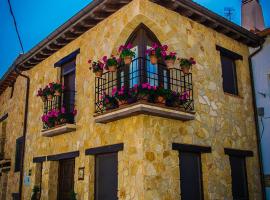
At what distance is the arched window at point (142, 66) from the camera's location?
27.1ft

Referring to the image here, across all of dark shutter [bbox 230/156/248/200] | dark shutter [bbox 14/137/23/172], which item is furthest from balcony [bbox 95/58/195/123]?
dark shutter [bbox 14/137/23/172]

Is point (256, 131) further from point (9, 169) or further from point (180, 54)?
point (9, 169)

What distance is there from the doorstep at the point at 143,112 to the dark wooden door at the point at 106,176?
39.9 inches

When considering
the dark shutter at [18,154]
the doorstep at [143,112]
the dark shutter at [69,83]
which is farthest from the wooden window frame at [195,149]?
the dark shutter at [18,154]

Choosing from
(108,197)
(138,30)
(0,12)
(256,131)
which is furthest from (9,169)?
(0,12)

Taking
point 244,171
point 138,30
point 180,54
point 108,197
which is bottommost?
point 108,197

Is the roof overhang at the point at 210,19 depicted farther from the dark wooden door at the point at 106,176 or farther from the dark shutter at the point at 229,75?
the dark wooden door at the point at 106,176

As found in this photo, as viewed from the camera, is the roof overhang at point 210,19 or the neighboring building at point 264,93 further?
the neighboring building at point 264,93

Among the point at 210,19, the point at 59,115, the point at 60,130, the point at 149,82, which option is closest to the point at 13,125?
the point at 59,115

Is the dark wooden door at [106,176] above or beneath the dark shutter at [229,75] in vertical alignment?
beneath

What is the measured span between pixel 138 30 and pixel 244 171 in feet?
17.4

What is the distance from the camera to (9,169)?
46.6 ft

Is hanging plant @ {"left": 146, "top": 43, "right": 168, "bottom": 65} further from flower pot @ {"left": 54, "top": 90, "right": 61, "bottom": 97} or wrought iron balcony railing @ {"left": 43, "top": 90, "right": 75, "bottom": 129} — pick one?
flower pot @ {"left": 54, "top": 90, "right": 61, "bottom": 97}

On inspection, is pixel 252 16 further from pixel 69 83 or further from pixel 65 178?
pixel 65 178
